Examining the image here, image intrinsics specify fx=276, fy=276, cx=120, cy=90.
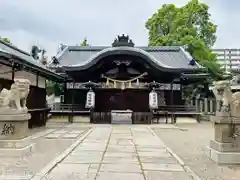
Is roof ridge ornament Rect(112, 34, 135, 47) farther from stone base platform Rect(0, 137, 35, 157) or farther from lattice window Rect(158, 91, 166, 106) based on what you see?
stone base platform Rect(0, 137, 35, 157)

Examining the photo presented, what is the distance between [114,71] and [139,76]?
1847 millimetres

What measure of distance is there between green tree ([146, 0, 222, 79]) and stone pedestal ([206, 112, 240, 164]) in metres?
18.0

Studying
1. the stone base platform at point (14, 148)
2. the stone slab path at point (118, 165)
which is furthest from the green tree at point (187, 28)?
the stone base platform at point (14, 148)

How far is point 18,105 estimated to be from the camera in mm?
6746

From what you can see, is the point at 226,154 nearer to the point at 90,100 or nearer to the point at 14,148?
the point at 14,148

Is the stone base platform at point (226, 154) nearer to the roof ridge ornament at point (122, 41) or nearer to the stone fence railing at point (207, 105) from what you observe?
the roof ridge ornament at point (122, 41)

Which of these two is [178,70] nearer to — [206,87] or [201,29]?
[206,87]

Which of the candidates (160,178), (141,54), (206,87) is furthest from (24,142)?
(206,87)

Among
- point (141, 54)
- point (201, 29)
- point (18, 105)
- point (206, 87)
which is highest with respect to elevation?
point (201, 29)

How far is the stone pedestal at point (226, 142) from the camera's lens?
587 cm

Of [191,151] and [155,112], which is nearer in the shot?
[191,151]

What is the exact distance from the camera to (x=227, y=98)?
625 cm

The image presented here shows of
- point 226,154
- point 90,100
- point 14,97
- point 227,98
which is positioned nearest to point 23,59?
point 14,97

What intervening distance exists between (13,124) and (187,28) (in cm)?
2154
